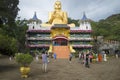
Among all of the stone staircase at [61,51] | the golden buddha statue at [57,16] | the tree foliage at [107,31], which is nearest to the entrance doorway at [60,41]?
the stone staircase at [61,51]

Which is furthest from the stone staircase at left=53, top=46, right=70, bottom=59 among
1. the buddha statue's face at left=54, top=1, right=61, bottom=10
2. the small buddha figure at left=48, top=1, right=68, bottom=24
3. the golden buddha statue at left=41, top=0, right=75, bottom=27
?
the buddha statue's face at left=54, top=1, right=61, bottom=10

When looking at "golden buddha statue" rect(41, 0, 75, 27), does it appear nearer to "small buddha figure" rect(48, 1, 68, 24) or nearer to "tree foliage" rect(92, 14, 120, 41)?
"small buddha figure" rect(48, 1, 68, 24)

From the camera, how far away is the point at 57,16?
6100 cm

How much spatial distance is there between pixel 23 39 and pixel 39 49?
176 inches

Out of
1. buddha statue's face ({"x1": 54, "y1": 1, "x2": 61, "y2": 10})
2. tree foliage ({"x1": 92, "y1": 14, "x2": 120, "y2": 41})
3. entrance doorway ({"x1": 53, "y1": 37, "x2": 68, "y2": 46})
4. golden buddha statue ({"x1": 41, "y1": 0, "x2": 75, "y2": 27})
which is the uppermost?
buddha statue's face ({"x1": 54, "y1": 1, "x2": 61, "y2": 10})

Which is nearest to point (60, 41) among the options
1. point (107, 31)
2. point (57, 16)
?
point (57, 16)

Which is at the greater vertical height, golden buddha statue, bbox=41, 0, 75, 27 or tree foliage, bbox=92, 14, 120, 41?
golden buddha statue, bbox=41, 0, 75, 27

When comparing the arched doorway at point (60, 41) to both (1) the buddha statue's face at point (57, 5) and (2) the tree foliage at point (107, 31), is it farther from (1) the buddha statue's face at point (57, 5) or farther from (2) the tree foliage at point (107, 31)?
(2) the tree foliage at point (107, 31)

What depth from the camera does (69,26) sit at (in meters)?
56.5

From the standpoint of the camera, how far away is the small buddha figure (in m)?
60.1

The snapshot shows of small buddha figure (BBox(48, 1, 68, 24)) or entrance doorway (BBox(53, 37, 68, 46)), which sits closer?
entrance doorway (BBox(53, 37, 68, 46))

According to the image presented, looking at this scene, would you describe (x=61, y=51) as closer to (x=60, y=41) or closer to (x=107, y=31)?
(x=60, y=41)

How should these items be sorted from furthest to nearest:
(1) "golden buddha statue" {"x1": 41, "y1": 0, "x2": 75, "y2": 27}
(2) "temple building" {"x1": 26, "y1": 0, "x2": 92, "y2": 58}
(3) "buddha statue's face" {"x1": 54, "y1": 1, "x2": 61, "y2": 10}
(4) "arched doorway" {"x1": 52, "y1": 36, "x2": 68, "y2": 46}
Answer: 1. (3) "buddha statue's face" {"x1": 54, "y1": 1, "x2": 61, "y2": 10}
2. (1) "golden buddha statue" {"x1": 41, "y1": 0, "x2": 75, "y2": 27}
3. (2) "temple building" {"x1": 26, "y1": 0, "x2": 92, "y2": 58}
4. (4) "arched doorway" {"x1": 52, "y1": 36, "x2": 68, "y2": 46}

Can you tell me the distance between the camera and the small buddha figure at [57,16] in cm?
6006
